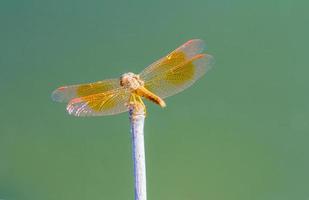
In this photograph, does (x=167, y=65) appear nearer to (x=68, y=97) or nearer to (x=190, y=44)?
(x=190, y=44)

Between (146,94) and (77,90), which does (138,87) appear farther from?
(77,90)

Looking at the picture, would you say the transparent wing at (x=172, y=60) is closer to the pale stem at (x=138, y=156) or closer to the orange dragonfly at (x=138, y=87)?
the orange dragonfly at (x=138, y=87)

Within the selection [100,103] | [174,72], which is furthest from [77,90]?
[174,72]

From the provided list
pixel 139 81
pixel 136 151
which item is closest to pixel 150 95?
pixel 139 81

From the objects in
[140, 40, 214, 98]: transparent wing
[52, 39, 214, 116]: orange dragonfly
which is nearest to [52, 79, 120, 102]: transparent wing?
[52, 39, 214, 116]: orange dragonfly

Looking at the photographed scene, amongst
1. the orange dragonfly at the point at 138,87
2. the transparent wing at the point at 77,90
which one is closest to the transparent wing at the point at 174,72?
the orange dragonfly at the point at 138,87

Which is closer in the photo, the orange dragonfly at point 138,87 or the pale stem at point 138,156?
the pale stem at point 138,156
